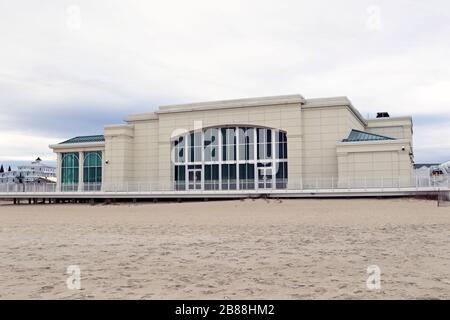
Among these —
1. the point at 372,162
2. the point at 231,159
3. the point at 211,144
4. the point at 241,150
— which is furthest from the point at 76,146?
the point at 372,162

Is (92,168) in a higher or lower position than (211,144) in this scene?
lower

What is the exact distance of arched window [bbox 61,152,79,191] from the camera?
46.7m

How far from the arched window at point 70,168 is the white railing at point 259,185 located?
204 cm

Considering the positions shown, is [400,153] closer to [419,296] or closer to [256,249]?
[256,249]

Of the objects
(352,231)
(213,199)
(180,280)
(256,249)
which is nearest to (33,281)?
(180,280)

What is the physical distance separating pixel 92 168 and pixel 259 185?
60.5ft

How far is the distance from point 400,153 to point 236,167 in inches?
560

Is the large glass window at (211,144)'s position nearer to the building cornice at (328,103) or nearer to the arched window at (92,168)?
the building cornice at (328,103)

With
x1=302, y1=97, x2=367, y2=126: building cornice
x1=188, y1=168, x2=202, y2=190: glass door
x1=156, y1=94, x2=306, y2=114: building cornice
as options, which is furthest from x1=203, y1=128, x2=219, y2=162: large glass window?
x1=302, y1=97, x2=367, y2=126: building cornice

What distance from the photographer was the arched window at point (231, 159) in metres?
39.5

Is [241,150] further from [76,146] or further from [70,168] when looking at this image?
Result: [70,168]

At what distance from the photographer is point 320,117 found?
1511 inches

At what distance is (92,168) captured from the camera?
46.1 metres
